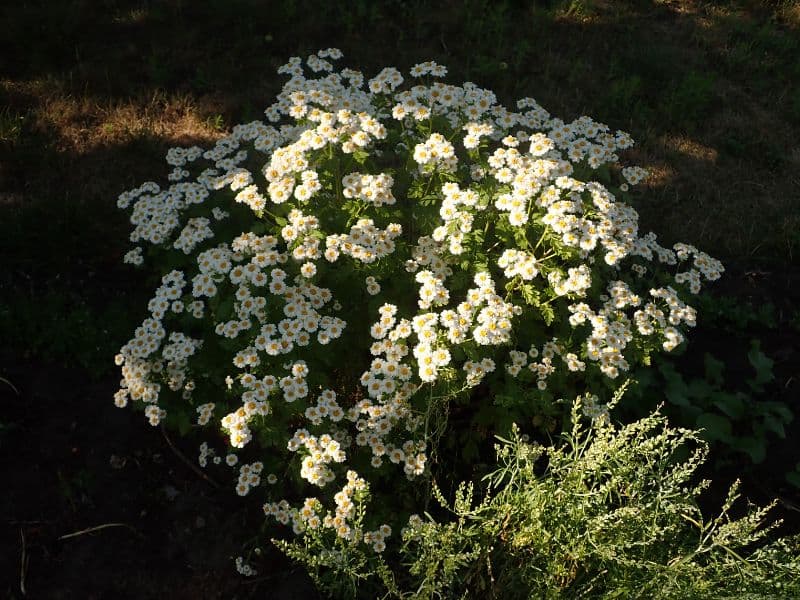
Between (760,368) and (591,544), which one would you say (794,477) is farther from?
(591,544)

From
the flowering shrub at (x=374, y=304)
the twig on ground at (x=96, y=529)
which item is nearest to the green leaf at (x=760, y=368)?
the flowering shrub at (x=374, y=304)

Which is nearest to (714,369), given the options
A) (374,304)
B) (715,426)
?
(715,426)

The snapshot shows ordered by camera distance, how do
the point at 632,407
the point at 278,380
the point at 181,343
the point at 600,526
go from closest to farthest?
the point at 600,526 < the point at 278,380 < the point at 181,343 < the point at 632,407

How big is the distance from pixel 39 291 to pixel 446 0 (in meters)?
5.16

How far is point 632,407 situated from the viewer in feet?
12.8

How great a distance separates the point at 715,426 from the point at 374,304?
1912 millimetres

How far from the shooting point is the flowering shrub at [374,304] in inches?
123

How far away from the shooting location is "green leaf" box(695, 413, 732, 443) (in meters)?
3.83

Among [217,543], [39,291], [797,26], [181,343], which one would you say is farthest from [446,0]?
[217,543]

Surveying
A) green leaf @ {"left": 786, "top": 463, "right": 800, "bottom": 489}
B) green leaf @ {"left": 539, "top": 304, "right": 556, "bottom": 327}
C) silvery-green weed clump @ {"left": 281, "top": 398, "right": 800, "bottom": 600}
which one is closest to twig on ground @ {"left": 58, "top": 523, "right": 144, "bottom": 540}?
silvery-green weed clump @ {"left": 281, "top": 398, "right": 800, "bottom": 600}

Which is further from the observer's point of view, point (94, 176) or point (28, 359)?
point (94, 176)

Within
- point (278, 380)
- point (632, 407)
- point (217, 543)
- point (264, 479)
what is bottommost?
point (217, 543)

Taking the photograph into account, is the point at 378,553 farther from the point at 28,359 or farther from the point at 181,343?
the point at 28,359

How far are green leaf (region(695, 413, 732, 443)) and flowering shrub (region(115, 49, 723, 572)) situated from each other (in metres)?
0.62
